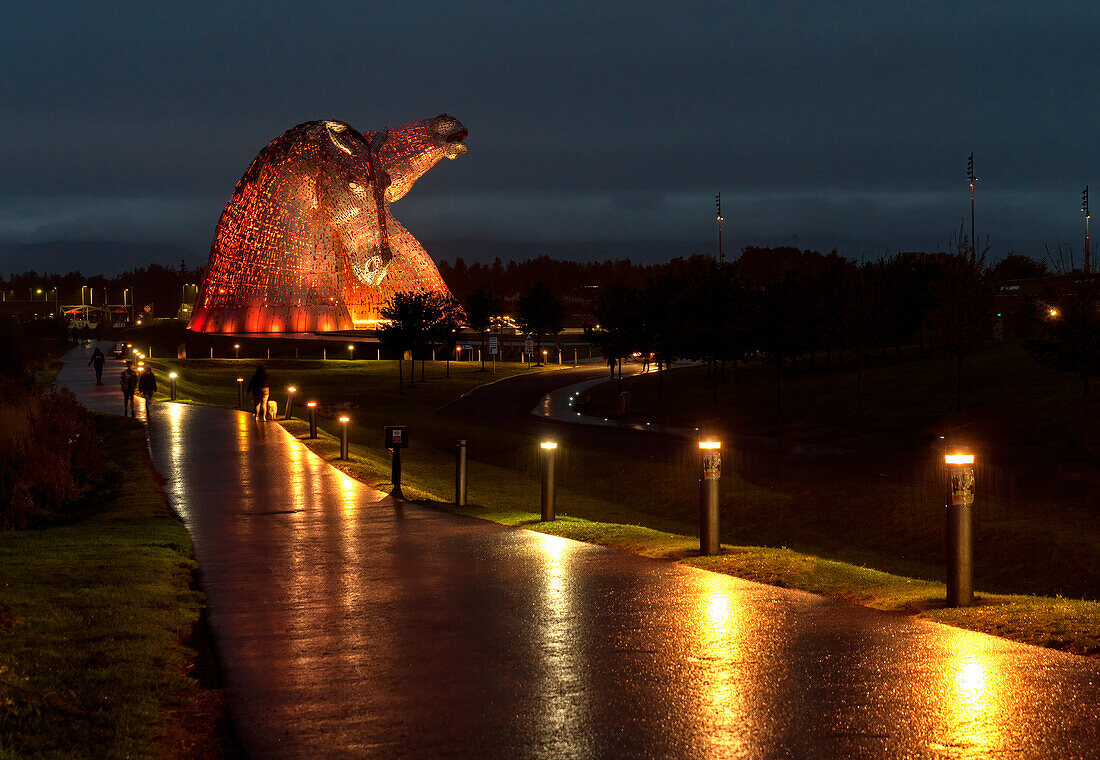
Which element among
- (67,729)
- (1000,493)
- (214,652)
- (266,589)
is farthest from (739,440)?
(67,729)

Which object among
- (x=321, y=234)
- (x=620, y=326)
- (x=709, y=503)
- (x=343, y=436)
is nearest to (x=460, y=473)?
(x=343, y=436)

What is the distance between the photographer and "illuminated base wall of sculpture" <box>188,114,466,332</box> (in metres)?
65.3

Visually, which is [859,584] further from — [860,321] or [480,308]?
[480,308]

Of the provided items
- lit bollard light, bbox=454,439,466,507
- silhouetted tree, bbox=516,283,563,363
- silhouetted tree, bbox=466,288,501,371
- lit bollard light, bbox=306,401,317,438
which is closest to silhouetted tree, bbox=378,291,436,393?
silhouetted tree, bbox=466,288,501,371

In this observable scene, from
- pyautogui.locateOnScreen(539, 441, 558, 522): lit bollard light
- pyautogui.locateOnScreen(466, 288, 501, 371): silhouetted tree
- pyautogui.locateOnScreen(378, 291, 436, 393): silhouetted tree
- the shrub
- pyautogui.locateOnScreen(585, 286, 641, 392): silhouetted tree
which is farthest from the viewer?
pyautogui.locateOnScreen(466, 288, 501, 371): silhouetted tree

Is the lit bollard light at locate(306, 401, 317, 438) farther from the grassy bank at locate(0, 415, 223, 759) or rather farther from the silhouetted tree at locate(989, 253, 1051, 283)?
the silhouetted tree at locate(989, 253, 1051, 283)

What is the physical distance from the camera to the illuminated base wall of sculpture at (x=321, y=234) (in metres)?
65.3

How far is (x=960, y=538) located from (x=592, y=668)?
3262mm

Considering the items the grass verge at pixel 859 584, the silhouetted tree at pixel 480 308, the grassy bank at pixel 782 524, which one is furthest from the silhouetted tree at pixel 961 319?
the silhouetted tree at pixel 480 308

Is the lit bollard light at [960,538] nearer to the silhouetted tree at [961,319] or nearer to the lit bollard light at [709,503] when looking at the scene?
the lit bollard light at [709,503]

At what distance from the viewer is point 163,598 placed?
9.32 m

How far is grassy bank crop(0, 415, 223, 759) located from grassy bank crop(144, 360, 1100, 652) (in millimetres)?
4443

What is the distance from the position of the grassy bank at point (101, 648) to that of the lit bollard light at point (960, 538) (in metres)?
5.20

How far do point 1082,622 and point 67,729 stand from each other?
6242 millimetres
